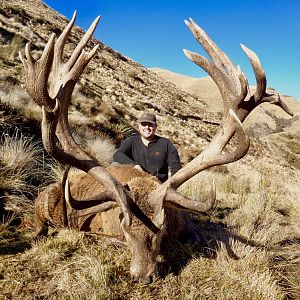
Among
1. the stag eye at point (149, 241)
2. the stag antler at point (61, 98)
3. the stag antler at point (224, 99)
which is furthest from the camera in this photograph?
the stag antler at point (224, 99)

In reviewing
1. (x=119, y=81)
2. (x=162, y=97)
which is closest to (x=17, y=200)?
(x=119, y=81)

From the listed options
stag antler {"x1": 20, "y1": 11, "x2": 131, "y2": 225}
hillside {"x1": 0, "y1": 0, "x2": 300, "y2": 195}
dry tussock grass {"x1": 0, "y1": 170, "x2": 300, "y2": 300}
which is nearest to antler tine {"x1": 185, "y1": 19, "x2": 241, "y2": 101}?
stag antler {"x1": 20, "y1": 11, "x2": 131, "y2": 225}

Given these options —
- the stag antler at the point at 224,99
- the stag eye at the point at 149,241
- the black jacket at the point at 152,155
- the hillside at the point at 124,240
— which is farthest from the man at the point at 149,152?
the stag eye at the point at 149,241

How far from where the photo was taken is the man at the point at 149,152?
22.5 feet

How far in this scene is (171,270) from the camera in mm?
4758

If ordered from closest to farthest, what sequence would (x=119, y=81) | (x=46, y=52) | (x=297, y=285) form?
(x=46, y=52), (x=297, y=285), (x=119, y=81)

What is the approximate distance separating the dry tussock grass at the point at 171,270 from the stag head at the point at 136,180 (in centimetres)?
26

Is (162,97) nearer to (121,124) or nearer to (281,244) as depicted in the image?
(121,124)

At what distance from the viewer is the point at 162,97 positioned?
21453 millimetres

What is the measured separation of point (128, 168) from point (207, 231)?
1.63m

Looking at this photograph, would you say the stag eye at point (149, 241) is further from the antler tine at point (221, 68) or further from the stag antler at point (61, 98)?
the antler tine at point (221, 68)

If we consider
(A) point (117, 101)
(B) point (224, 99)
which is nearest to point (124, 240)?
(B) point (224, 99)

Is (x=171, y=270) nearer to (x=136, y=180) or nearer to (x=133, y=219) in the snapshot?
(x=133, y=219)

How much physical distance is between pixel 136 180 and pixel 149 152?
1964 mm
